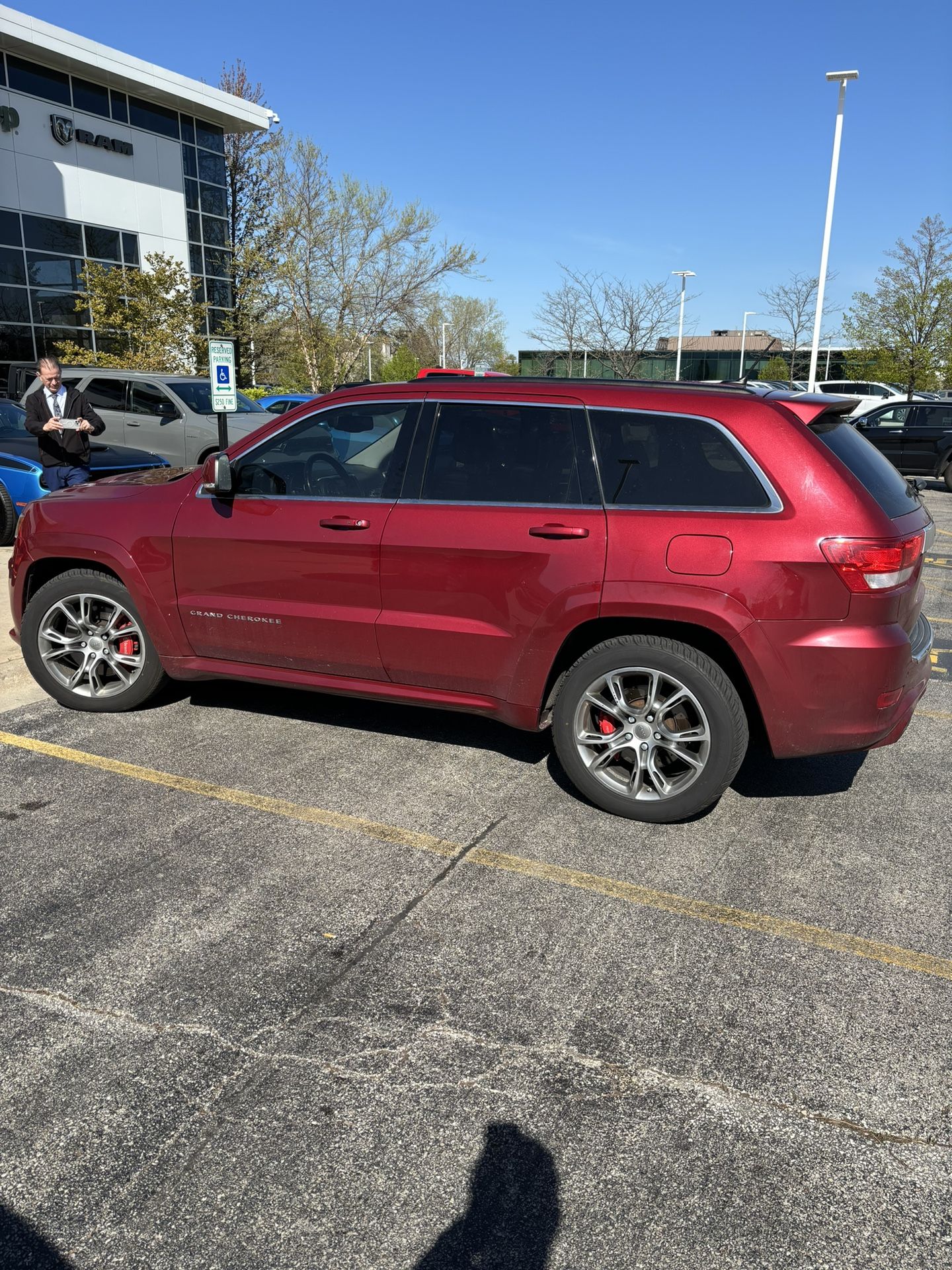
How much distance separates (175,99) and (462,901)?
3245 cm

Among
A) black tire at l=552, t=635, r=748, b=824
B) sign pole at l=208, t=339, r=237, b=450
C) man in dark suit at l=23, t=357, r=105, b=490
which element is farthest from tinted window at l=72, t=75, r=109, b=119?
black tire at l=552, t=635, r=748, b=824

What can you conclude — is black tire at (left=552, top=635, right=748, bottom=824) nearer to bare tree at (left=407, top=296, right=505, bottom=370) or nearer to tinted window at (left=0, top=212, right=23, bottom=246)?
tinted window at (left=0, top=212, right=23, bottom=246)

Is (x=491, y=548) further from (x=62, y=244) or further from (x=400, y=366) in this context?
(x=400, y=366)

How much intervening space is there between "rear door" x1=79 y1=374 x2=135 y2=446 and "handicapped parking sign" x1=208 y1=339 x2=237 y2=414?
4349 mm

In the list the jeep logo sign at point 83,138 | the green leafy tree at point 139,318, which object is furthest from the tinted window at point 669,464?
the jeep logo sign at point 83,138

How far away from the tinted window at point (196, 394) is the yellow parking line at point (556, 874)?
11.2 metres

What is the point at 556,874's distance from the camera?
371 centimetres

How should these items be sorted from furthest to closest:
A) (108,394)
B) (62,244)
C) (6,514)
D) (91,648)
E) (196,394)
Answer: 1. (62,244)
2. (196,394)
3. (108,394)
4. (6,514)
5. (91,648)

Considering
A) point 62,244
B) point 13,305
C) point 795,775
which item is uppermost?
point 62,244

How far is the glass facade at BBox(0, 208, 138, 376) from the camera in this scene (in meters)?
25.1

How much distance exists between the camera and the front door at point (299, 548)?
4531mm

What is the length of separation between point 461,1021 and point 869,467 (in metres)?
2.79

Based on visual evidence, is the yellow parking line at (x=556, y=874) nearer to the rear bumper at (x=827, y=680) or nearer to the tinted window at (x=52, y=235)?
the rear bumper at (x=827, y=680)

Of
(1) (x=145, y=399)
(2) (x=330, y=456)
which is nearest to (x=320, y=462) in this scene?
(2) (x=330, y=456)
